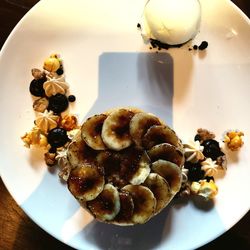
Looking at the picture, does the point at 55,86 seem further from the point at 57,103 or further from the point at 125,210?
the point at 125,210

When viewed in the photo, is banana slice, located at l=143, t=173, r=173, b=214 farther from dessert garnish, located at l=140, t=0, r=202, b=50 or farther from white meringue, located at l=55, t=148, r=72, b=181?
dessert garnish, located at l=140, t=0, r=202, b=50

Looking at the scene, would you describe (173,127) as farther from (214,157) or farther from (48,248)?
(48,248)

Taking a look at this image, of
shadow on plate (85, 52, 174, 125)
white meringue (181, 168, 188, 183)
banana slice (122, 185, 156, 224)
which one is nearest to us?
banana slice (122, 185, 156, 224)

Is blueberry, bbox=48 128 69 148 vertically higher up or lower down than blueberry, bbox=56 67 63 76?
lower down

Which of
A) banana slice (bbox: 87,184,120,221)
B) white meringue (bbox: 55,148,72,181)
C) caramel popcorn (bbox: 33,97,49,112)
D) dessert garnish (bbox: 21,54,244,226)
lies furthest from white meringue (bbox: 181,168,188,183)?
caramel popcorn (bbox: 33,97,49,112)

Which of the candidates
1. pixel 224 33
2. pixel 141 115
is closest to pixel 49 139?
pixel 141 115

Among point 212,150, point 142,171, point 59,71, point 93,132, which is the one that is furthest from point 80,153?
point 212,150

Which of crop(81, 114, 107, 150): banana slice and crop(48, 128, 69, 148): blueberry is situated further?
crop(48, 128, 69, 148): blueberry
